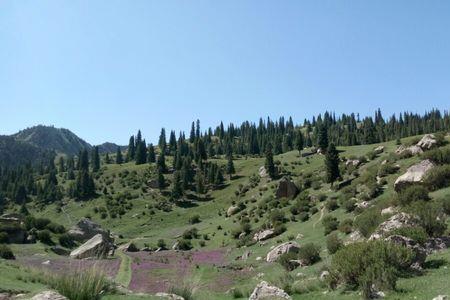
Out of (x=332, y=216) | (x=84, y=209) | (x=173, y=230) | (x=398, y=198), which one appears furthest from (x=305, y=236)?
(x=84, y=209)

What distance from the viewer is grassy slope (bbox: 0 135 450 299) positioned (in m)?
19.1

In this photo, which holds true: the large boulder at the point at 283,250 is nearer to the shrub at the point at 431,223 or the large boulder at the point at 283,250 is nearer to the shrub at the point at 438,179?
the shrub at the point at 438,179

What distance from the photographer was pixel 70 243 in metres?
61.4

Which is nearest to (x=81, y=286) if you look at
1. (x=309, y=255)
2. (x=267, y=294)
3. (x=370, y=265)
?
(x=267, y=294)

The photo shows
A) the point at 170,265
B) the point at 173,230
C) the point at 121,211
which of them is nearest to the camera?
the point at 170,265

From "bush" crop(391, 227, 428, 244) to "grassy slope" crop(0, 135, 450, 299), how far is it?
4.18 ft

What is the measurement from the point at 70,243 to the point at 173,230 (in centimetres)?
3757

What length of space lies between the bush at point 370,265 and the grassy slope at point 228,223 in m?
0.78

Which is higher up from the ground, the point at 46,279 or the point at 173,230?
the point at 46,279

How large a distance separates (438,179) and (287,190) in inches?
1799

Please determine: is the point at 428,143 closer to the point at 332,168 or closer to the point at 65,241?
the point at 332,168

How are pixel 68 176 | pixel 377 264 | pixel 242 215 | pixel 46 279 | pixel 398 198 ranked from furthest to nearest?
pixel 68 176 < pixel 242 215 < pixel 398 198 < pixel 46 279 < pixel 377 264

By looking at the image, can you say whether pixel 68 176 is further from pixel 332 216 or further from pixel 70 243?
pixel 332 216

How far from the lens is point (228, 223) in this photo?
8806cm
